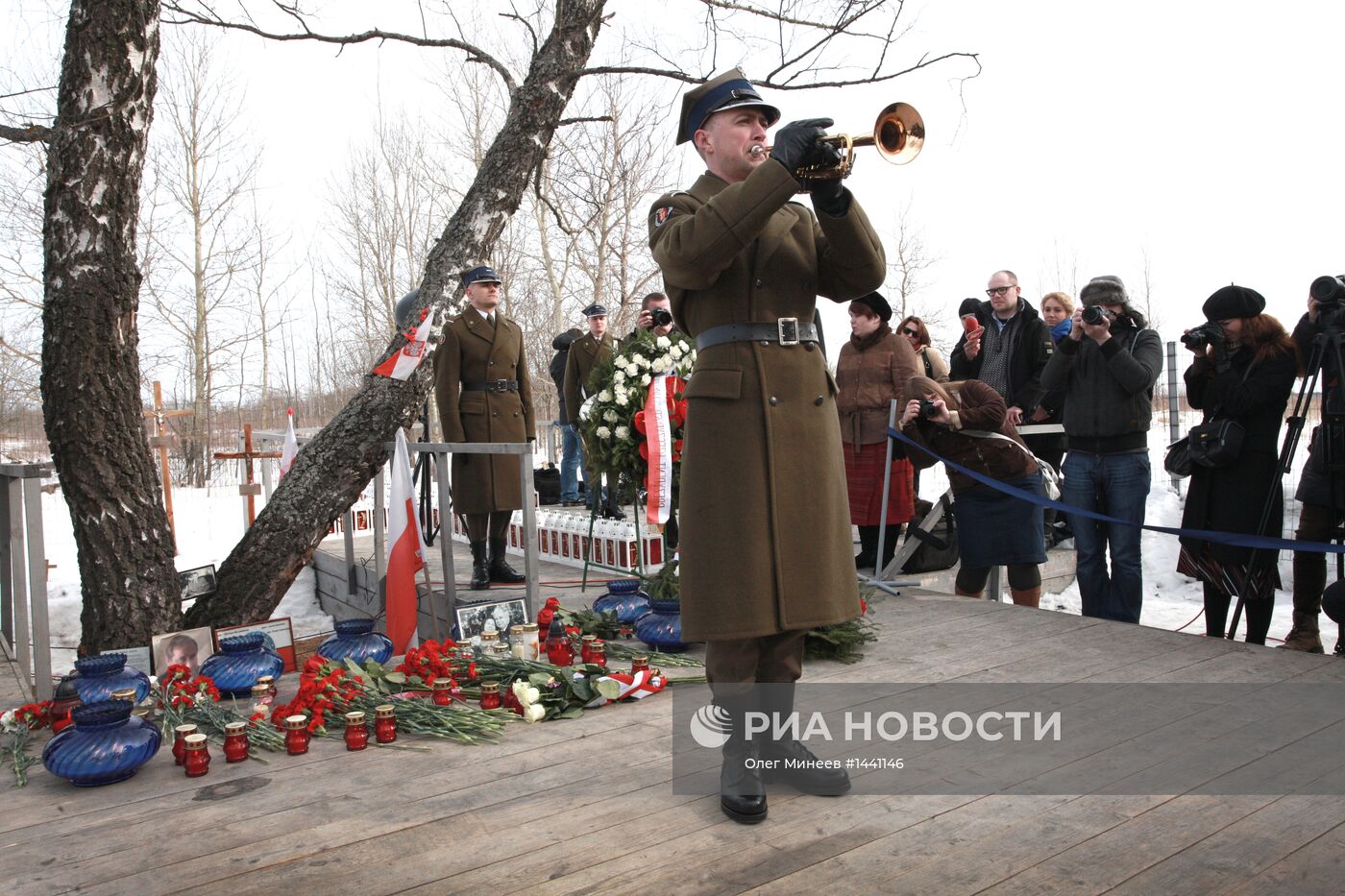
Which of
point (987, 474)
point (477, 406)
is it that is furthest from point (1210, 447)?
point (477, 406)

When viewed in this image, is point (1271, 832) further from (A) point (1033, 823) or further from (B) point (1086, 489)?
(B) point (1086, 489)

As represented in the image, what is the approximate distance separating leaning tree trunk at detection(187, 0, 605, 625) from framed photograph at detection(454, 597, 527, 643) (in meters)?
1.24

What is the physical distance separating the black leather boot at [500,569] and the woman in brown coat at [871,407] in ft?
6.86

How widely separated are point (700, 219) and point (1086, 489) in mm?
3162

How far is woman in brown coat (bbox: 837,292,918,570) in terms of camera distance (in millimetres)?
5781

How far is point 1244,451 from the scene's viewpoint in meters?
4.14

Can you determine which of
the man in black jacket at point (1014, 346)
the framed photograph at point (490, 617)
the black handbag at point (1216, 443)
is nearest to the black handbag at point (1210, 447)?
the black handbag at point (1216, 443)

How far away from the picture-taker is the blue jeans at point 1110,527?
4500 millimetres

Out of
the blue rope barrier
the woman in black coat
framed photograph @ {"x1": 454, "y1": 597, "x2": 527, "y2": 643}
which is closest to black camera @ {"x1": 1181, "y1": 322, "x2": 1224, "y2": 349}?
the woman in black coat

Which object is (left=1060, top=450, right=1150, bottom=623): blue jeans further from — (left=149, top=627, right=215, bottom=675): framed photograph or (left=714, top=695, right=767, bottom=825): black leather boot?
(left=149, top=627, right=215, bottom=675): framed photograph

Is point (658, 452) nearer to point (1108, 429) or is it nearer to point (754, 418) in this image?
point (1108, 429)

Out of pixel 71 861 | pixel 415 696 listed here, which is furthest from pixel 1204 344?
pixel 71 861

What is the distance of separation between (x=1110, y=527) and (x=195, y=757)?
383 cm

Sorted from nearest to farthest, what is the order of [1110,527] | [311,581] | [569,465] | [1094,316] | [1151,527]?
[1151,527] < [1094,316] < [1110,527] < [311,581] < [569,465]
